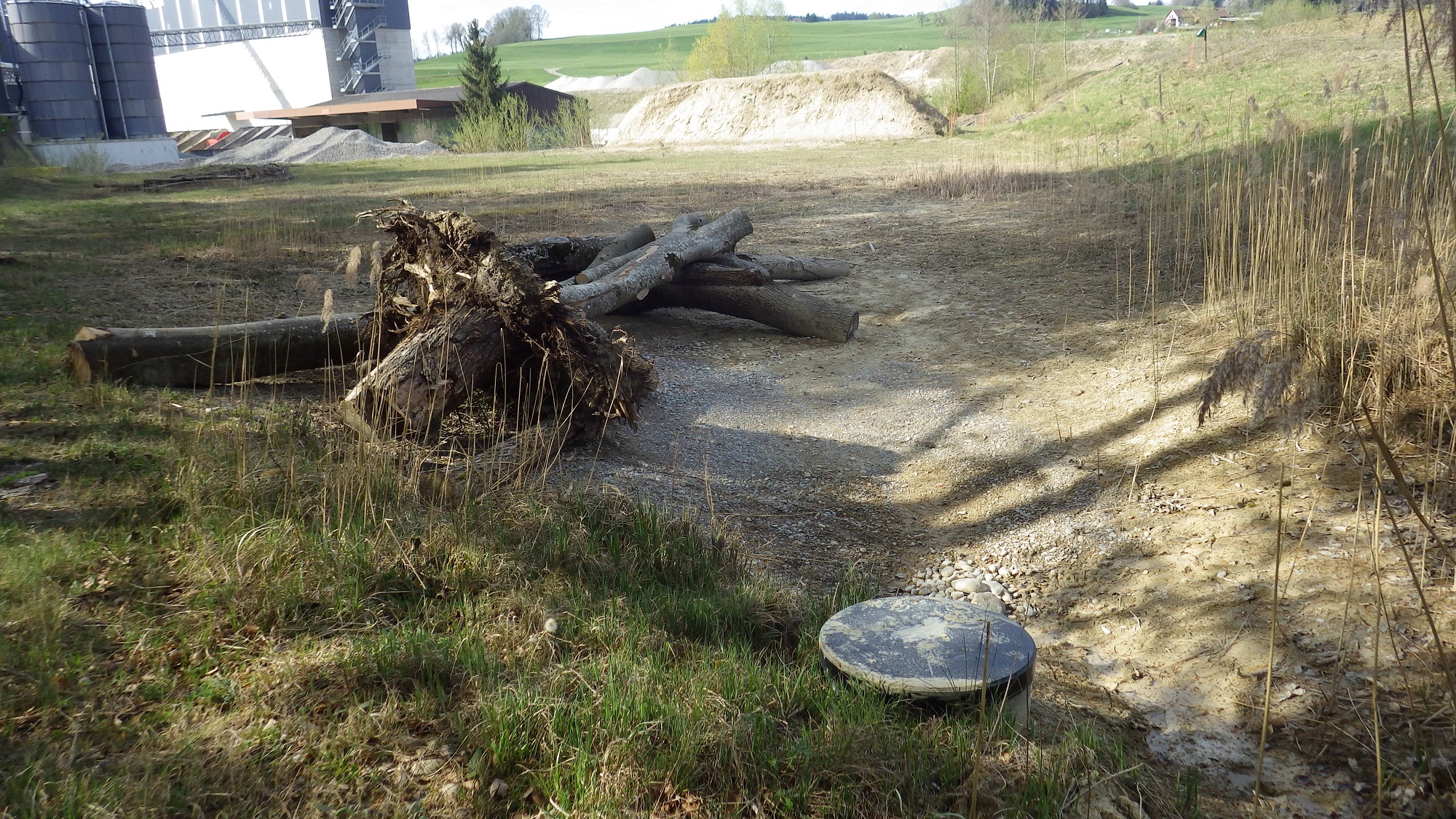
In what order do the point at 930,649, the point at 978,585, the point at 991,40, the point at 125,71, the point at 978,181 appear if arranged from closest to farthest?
the point at 930,649 < the point at 978,585 < the point at 978,181 < the point at 125,71 < the point at 991,40

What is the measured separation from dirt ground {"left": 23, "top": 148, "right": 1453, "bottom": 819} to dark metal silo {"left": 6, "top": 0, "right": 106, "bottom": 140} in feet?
95.3

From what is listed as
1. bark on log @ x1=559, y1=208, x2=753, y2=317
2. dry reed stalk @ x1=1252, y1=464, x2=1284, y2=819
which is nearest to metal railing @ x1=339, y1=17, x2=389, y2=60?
bark on log @ x1=559, y1=208, x2=753, y2=317

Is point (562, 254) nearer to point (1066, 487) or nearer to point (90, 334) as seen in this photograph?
point (90, 334)

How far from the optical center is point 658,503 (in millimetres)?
4688

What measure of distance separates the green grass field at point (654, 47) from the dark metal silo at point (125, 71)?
42.5 metres

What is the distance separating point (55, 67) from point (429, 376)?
35297 mm

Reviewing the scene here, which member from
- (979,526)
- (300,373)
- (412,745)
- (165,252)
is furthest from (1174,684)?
(165,252)

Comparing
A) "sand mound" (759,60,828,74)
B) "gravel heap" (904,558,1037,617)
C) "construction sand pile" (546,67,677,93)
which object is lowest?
"gravel heap" (904,558,1037,617)

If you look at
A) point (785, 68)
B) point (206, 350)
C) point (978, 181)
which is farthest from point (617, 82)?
point (206, 350)

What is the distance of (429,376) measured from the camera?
4.96 m

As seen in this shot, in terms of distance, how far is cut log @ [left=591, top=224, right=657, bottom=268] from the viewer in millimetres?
8619

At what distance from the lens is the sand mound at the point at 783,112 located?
3653 cm

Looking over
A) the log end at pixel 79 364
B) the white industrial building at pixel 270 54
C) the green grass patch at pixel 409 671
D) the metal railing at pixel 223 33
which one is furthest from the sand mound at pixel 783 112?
the green grass patch at pixel 409 671

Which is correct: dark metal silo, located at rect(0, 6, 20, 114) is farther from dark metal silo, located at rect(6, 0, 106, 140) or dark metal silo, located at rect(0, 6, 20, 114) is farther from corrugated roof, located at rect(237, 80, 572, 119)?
corrugated roof, located at rect(237, 80, 572, 119)
